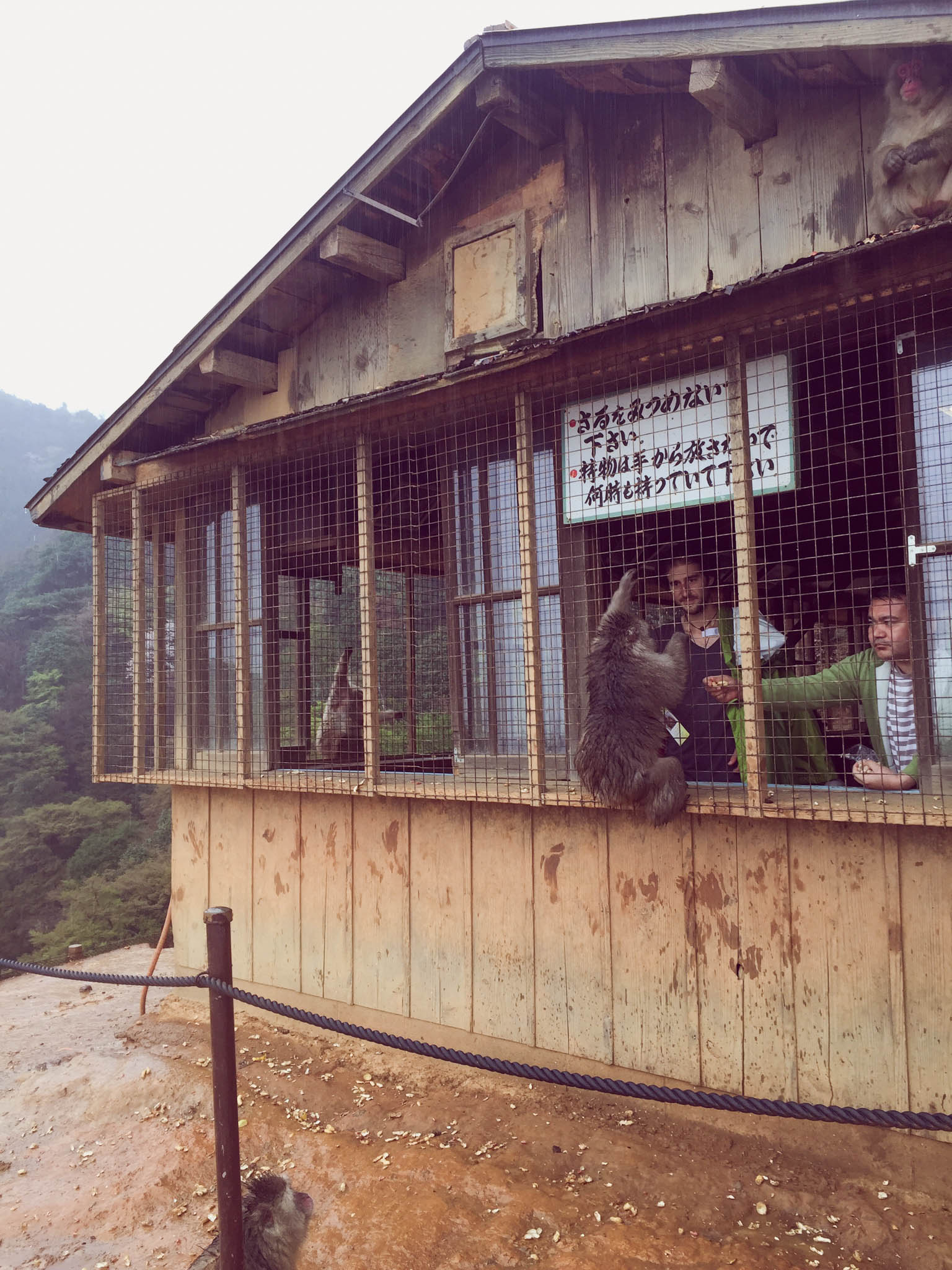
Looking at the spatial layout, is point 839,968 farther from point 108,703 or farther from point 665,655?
point 108,703

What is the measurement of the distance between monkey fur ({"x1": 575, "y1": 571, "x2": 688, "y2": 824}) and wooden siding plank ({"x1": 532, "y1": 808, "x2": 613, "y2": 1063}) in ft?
1.89

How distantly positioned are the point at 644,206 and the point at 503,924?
13.8 feet

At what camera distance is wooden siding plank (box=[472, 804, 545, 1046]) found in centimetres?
475

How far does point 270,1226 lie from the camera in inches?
129

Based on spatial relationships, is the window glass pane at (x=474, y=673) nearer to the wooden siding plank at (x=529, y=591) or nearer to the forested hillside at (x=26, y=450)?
the wooden siding plank at (x=529, y=591)

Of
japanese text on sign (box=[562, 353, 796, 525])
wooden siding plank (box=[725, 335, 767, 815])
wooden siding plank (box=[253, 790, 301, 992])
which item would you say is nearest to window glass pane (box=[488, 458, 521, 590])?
japanese text on sign (box=[562, 353, 796, 525])

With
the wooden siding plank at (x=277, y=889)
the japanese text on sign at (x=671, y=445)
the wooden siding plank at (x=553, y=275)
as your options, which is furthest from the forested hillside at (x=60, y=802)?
the japanese text on sign at (x=671, y=445)

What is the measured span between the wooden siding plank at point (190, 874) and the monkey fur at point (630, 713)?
12.6 ft

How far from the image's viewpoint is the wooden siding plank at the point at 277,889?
19.8 feet

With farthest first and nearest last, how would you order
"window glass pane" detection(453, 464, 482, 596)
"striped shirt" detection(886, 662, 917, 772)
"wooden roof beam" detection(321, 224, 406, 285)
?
"wooden roof beam" detection(321, 224, 406, 285)
"window glass pane" detection(453, 464, 482, 596)
"striped shirt" detection(886, 662, 917, 772)

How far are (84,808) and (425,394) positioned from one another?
Result: 32822 millimetres

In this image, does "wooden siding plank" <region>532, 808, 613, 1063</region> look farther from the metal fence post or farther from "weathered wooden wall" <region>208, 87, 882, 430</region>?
"weathered wooden wall" <region>208, 87, 882, 430</region>

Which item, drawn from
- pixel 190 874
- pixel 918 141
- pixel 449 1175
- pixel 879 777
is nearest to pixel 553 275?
pixel 918 141

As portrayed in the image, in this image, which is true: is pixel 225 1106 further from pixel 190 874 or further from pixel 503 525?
pixel 190 874
